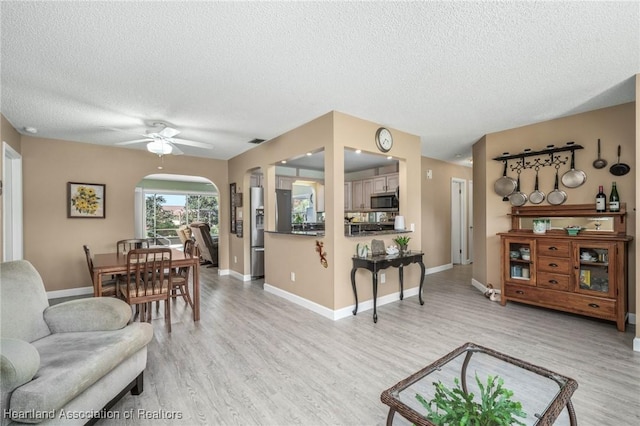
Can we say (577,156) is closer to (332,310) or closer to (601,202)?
(601,202)

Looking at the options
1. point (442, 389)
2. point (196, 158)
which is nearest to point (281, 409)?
point (442, 389)

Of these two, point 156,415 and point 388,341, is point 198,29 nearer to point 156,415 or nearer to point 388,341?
point 156,415

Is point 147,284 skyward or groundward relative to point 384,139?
groundward

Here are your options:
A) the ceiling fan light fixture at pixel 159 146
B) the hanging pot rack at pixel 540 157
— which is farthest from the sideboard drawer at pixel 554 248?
the ceiling fan light fixture at pixel 159 146

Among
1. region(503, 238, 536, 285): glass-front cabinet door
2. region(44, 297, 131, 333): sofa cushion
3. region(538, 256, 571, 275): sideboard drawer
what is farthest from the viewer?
region(503, 238, 536, 285): glass-front cabinet door

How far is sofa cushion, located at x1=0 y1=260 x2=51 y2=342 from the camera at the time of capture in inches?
71.9

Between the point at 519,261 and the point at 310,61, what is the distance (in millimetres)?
3677

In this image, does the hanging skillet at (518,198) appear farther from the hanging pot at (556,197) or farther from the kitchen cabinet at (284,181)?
the kitchen cabinet at (284,181)

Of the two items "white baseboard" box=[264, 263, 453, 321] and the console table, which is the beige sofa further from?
the console table

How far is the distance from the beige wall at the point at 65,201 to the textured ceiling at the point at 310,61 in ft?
2.89

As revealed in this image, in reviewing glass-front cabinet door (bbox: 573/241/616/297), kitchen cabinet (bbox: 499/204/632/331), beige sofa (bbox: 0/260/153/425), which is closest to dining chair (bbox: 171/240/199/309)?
beige sofa (bbox: 0/260/153/425)

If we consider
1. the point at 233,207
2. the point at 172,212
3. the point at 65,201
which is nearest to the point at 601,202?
the point at 233,207

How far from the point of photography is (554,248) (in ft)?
11.5

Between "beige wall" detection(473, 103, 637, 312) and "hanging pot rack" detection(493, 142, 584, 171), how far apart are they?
8 centimetres
